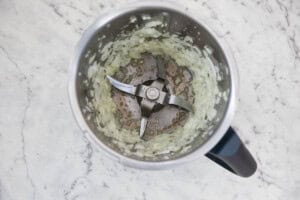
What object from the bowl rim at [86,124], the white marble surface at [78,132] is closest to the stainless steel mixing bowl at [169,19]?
the bowl rim at [86,124]

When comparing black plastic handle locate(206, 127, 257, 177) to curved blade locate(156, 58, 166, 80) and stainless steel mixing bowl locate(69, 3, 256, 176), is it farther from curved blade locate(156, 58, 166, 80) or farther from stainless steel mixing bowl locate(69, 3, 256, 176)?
curved blade locate(156, 58, 166, 80)

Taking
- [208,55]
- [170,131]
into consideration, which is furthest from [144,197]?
[208,55]

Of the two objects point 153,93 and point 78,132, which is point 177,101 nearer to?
point 153,93

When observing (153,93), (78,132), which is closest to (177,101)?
(153,93)

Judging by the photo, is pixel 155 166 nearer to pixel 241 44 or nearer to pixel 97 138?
pixel 97 138

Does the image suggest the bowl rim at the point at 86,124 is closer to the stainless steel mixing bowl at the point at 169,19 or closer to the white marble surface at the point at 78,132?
the stainless steel mixing bowl at the point at 169,19

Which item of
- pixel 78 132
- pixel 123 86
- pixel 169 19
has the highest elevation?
pixel 169 19

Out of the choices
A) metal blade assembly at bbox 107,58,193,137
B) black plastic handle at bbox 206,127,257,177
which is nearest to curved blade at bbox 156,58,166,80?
metal blade assembly at bbox 107,58,193,137
